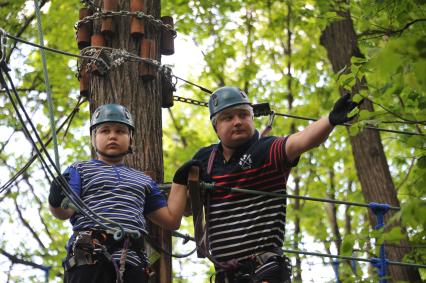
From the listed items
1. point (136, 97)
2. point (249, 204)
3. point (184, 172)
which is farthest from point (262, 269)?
point (136, 97)

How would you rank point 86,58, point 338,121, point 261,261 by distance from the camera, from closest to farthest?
point 338,121, point 261,261, point 86,58

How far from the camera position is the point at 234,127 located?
3939mm

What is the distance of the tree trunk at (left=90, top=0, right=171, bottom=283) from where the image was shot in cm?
430

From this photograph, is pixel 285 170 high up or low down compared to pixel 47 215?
down

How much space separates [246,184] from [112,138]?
817mm

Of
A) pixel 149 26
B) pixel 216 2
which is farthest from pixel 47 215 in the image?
pixel 149 26

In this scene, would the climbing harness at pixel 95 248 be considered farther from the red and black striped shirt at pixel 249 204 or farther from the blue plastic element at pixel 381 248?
the blue plastic element at pixel 381 248

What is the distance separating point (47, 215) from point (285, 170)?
34.9ft

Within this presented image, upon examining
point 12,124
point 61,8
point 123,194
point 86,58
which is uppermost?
point 61,8

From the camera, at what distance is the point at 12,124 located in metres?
9.92

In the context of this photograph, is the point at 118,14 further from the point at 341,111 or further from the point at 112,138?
the point at 341,111

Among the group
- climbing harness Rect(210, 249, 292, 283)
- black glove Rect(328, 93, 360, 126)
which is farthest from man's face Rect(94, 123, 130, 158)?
black glove Rect(328, 93, 360, 126)

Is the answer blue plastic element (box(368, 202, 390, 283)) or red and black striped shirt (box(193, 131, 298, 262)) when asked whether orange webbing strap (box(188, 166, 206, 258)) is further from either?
blue plastic element (box(368, 202, 390, 283))

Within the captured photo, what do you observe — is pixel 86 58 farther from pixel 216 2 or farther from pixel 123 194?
pixel 216 2
